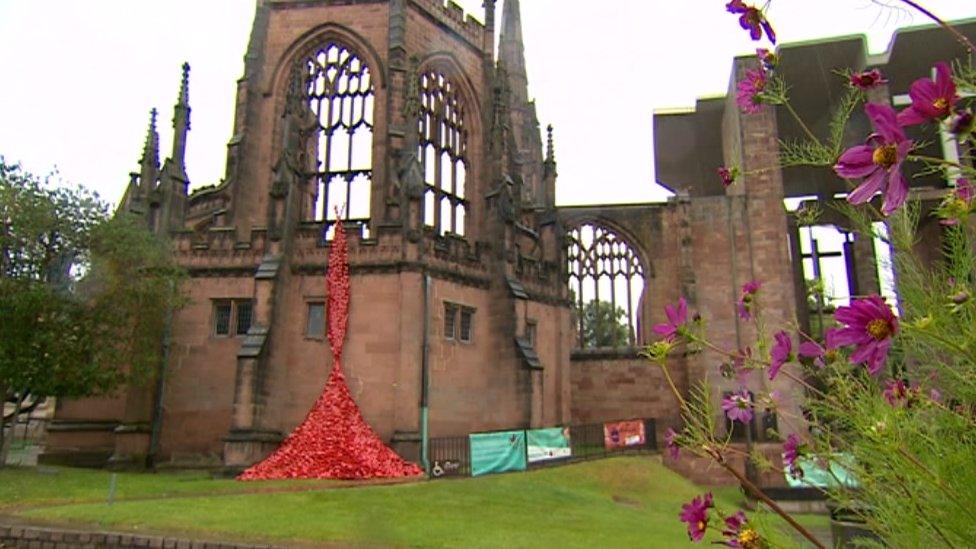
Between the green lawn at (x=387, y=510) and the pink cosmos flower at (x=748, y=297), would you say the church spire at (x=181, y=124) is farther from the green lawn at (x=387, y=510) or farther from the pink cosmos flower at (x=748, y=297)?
the pink cosmos flower at (x=748, y=297)

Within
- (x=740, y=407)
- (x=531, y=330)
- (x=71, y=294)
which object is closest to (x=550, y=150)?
(x=531, y=330)

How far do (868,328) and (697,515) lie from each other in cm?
108

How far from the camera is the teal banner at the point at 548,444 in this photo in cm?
1977

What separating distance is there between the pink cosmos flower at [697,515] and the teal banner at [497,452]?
15.8 meters

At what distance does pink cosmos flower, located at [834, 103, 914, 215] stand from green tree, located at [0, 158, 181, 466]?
63.5 feet

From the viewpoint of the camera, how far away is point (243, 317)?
70.7 feet

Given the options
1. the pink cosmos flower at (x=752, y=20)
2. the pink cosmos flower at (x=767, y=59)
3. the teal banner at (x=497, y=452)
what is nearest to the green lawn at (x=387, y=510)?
the teal banner at (x=497, y=452)

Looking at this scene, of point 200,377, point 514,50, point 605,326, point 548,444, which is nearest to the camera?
point 548,444

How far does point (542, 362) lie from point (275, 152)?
1132cm

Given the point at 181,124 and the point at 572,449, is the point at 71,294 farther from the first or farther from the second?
the point at 572,449

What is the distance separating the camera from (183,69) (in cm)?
2445

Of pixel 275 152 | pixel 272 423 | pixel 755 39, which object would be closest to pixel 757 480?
pixel 272 423

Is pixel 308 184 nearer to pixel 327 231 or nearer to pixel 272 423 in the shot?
pixel 327 231

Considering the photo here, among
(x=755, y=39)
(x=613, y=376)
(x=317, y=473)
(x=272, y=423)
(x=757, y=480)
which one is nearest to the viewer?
(x=755, y=39)
